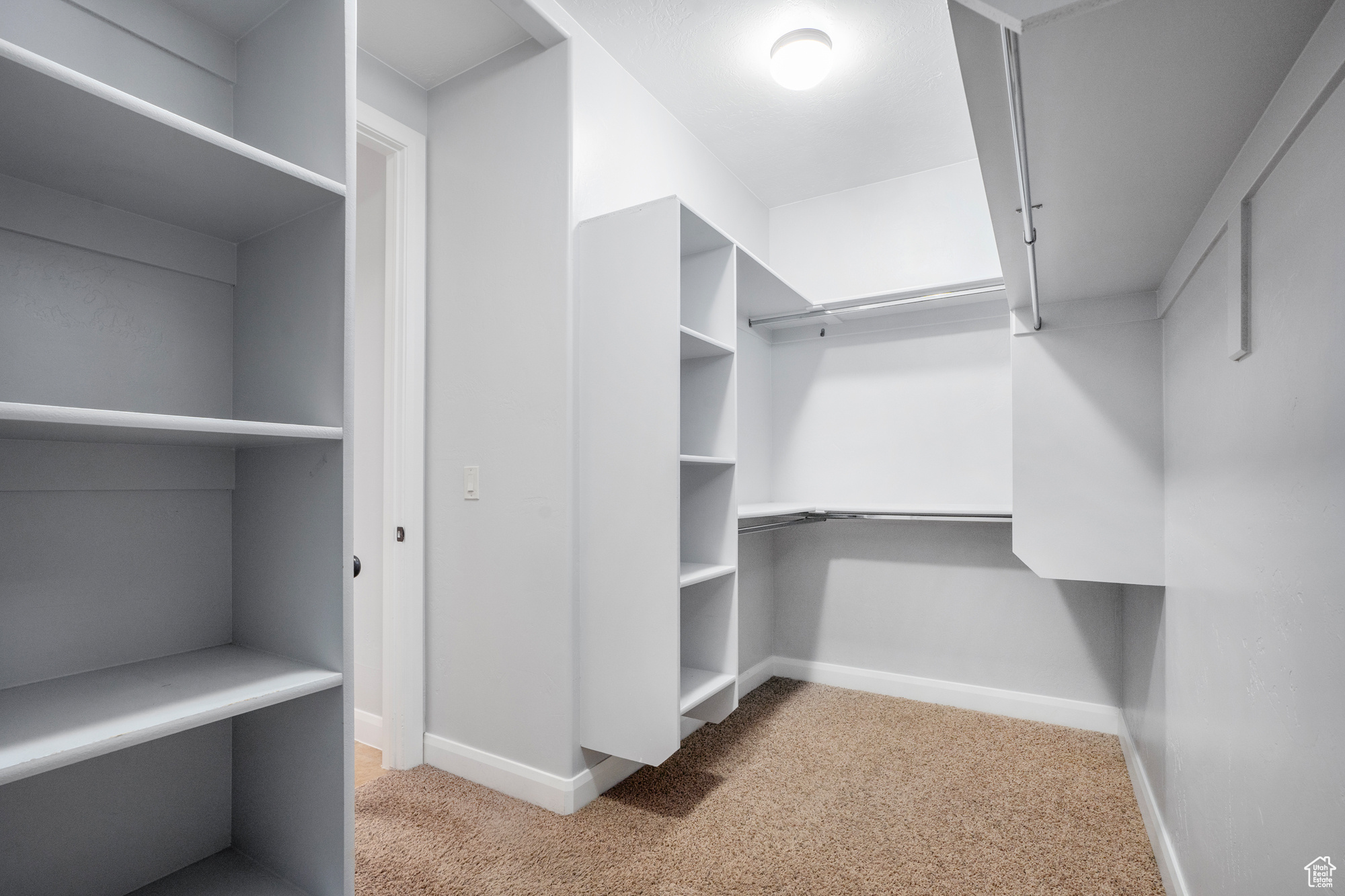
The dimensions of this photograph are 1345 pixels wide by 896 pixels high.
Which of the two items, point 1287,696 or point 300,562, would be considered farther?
point 300,562

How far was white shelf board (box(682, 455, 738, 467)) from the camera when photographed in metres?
1.97

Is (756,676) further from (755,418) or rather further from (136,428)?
(136,428)

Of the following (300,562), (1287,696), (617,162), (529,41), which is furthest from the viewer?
(617,162)

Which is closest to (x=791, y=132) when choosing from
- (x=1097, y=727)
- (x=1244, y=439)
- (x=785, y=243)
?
(x=785, y=243)

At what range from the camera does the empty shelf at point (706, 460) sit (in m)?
1.97

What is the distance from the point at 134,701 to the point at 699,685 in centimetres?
152

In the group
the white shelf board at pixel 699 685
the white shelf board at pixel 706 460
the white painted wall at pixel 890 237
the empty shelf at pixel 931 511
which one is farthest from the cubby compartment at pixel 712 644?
the white painted wall at pixel 890 237

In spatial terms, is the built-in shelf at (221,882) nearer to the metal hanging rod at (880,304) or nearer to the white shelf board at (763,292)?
the white shelf board at (763,292)

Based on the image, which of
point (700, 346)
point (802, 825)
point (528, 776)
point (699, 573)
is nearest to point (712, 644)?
point (699, 573)

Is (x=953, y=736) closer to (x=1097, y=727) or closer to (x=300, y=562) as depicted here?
(x=1097, y=727)

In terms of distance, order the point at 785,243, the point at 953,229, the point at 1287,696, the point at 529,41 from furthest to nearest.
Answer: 1. the point at 785,243
2. the point at 953,229
3. the point at 529,41
4. the point at 1287,696

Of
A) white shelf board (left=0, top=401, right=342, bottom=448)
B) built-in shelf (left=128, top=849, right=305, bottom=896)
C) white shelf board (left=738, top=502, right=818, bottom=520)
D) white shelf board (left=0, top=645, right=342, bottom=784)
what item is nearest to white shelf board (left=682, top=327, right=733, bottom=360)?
white shelf board (left=738, top=502, right=818, bottom=520)

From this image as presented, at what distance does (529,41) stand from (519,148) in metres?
0.35

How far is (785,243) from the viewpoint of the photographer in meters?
3.42
